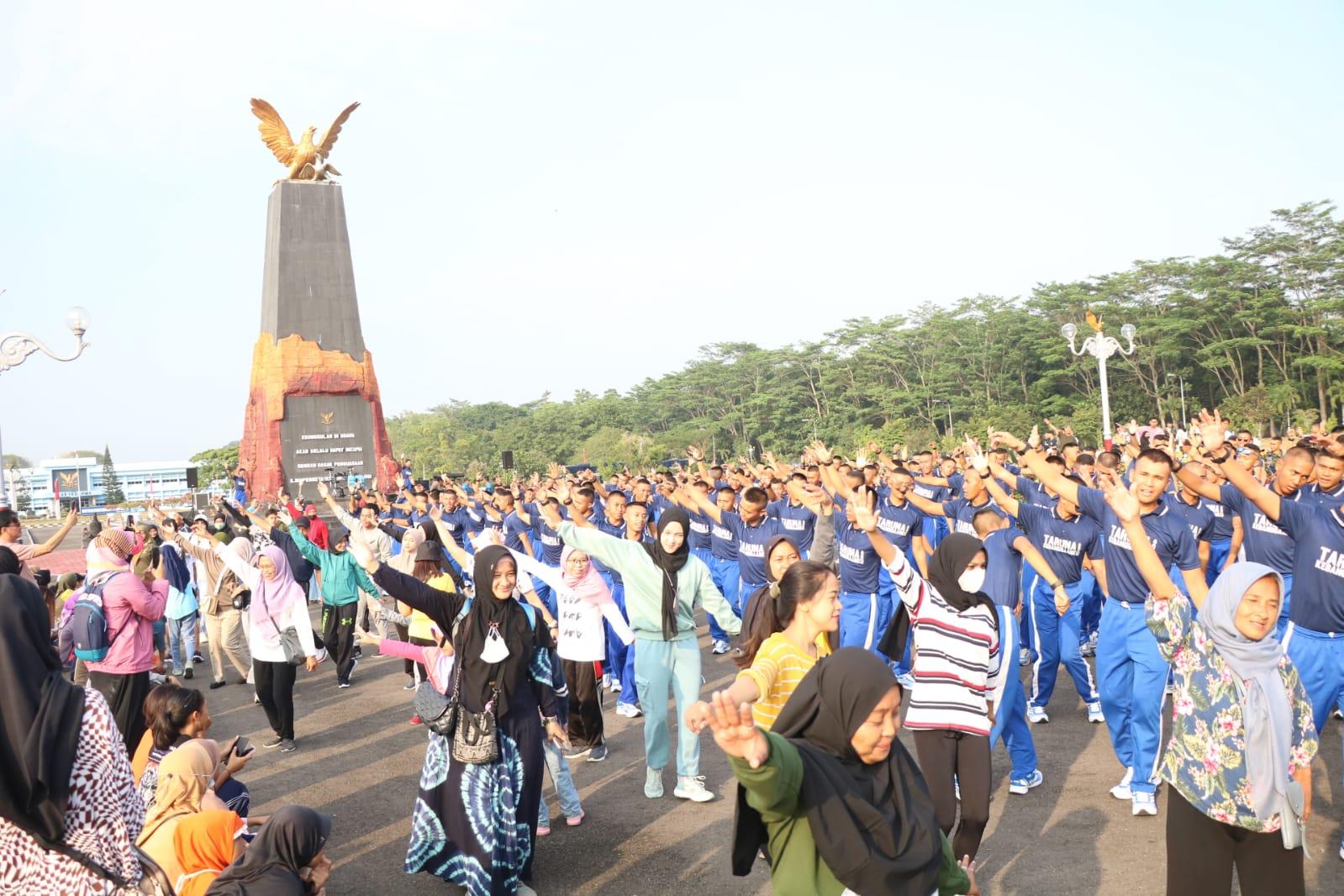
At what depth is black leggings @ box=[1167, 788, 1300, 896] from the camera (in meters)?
3.26

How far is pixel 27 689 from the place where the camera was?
2750 mm

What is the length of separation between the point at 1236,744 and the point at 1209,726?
0.09m

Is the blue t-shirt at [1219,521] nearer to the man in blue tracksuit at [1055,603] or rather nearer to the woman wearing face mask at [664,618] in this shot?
the man in blue tracksuit at [1055,603]

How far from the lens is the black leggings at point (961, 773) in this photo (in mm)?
4188

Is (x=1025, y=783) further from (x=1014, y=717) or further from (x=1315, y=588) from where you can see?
(x=1315, y=588)

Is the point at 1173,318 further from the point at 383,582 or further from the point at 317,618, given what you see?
the point at 383,582

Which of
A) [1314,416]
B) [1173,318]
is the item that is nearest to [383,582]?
[1314,416]

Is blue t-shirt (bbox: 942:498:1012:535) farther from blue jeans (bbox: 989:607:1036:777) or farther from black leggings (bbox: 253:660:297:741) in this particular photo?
black leggings (bbox: 253:660:297:741)

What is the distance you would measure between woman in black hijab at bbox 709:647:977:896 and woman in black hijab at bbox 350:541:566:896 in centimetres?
231

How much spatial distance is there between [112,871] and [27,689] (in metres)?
0.54

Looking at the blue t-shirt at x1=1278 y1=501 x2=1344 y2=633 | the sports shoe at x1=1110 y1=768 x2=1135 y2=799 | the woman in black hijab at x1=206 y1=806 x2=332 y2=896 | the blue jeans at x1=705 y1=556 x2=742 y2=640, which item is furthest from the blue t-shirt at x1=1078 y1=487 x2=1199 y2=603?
the blue jeans at x1=705 y1=556 x2=742 y2=640

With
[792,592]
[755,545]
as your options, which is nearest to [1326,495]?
[792,592]

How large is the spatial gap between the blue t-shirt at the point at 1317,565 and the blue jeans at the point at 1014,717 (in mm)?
1322

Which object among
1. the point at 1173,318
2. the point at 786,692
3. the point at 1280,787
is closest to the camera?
the point at 1280,787
